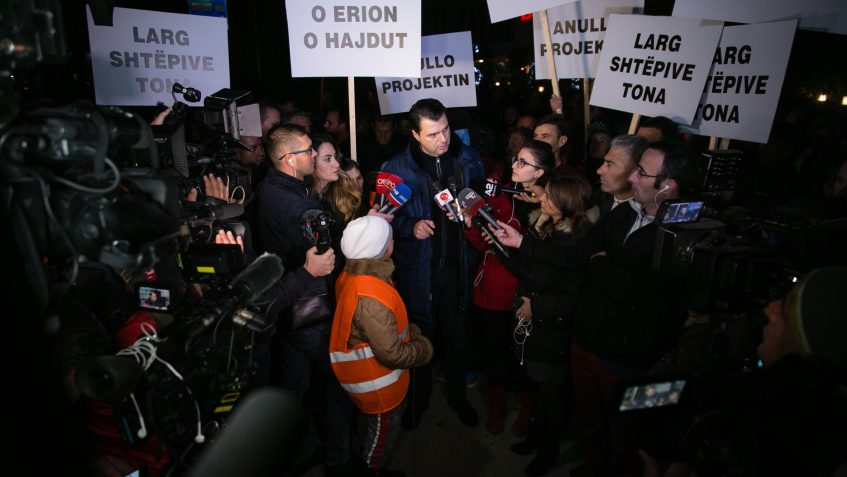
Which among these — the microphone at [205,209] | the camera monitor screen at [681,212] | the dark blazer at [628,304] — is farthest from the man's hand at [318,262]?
the camera monitor screen at [681,212]

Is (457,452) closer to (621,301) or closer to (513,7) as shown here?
(621,301)

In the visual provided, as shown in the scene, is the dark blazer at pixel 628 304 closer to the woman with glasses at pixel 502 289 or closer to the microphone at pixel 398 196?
the woman with glasses at pixel 502 289

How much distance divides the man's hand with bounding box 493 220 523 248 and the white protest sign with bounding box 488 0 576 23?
188cm

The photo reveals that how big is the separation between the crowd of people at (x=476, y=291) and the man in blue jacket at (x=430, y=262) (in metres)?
0.01

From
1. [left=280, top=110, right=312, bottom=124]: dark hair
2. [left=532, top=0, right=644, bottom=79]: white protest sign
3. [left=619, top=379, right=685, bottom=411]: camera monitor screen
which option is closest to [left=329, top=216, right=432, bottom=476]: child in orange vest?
[left=619, top=379, right=685, bottom=411]: camera monitor screen

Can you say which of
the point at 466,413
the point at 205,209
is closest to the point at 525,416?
the point at 466,413

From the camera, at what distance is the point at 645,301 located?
8.60 feet

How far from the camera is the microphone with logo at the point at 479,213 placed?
325cm

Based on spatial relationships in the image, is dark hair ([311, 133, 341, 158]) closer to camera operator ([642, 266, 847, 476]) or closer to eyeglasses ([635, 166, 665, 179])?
eyeglasses ([635, 166, 665, 179])

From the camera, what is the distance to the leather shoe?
3826mm

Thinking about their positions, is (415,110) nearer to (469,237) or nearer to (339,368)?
(469,237)

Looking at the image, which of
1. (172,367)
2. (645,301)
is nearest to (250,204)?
(172,367)

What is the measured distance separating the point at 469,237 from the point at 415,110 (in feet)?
3.45

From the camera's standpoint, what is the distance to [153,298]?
2.13 meters
